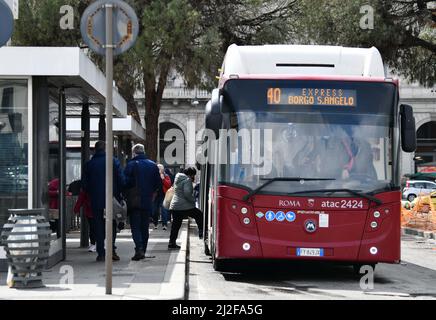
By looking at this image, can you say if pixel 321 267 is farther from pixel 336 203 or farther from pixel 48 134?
pixel 48 134

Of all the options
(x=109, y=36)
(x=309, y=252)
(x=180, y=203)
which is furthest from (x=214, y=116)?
(x=180, y=203)

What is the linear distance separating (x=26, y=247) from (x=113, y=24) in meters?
2.87

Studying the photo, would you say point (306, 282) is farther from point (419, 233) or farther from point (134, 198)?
point (419, 233)

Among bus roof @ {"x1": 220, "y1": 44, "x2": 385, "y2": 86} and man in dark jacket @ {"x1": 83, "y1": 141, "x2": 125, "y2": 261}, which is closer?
bus roof @ {"x1": 220, "y1": 44, "x2": 385, "y2": 86}

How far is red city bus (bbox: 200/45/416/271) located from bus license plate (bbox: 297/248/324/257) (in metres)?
0.01

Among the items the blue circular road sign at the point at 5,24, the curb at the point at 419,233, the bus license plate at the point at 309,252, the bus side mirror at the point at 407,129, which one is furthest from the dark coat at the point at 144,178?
the curb at the point at 419,233

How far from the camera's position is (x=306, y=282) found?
1301 centimetres

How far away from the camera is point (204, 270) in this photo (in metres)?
14.9

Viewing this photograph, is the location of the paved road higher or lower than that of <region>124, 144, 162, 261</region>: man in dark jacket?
lower

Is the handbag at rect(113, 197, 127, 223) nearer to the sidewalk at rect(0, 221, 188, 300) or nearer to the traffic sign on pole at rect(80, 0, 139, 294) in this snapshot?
the sidewalk at rect(0, 221, 188, 300)

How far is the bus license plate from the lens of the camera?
12.7 m

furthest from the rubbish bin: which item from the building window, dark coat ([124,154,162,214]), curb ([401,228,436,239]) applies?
curb ([401,228,436,239])

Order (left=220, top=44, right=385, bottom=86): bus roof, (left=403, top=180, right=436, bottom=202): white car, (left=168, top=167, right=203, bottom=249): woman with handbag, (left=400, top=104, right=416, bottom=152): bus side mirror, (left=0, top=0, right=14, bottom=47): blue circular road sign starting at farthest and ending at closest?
(left=403, top=180, right=436, bottom=202): white car < (left=168, top=167, right=203, bottom=249): woman with handbag < (left=220, top=44, right=385, bottom=86): bus roof < (left=400, top=104, right=416, bottom=152): bus side mirror < (left=0, top=0, right=14, bottom=47): blue circular road sign
